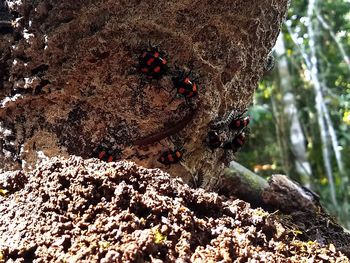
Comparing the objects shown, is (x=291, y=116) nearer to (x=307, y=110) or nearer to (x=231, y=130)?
(x=307, y=110)

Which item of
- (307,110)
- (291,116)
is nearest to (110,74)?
(291,116)

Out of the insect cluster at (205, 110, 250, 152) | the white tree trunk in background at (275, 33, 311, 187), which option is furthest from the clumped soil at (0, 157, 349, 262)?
the white tree trunk in background at (275, 33, 311, 187)

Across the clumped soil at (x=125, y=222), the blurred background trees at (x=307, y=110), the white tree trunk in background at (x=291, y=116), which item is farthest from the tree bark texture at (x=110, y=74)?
the white tree trunk in background at (x=291, y=116)

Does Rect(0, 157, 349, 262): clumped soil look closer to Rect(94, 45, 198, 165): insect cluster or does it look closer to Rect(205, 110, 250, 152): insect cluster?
Rect(94, 45, 198, 165): insect cluster

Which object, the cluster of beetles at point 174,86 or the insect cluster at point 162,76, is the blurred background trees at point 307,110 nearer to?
the cluster of beetles at point 174,86

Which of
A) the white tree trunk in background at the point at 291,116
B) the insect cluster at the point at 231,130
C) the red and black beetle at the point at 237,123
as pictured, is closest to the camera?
the insect cluster at the point at 231,130

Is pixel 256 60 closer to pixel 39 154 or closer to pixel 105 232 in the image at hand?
pixel 39 154
